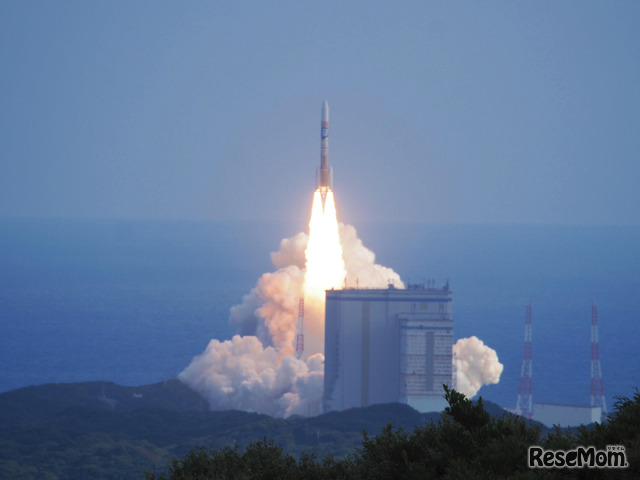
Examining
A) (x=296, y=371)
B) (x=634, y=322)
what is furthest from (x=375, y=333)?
(x=634, y=322)

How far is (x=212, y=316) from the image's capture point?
190m

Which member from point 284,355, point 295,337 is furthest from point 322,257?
point 284,355

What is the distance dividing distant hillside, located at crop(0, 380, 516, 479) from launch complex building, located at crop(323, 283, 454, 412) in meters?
1.39

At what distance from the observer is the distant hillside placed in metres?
62.7

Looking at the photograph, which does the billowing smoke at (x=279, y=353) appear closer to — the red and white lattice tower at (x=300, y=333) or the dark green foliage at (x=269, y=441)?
the red and white lattice tower at (x=300, y=333)

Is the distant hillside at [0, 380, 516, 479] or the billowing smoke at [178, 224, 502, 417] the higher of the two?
the billowing smoke at [178, 224, 502, 417]

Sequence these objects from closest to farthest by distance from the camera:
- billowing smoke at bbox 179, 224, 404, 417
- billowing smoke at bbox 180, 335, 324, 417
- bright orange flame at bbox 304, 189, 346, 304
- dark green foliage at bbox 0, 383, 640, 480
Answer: dark green foliage at bbox 0, 383, 640, 480 → billowing smoke at bbox 180, 335, 324, 417 → billowing smoke at bbox 179, 224, 404, 417 → bright orange flame at bbox 304, 189, 346, 304

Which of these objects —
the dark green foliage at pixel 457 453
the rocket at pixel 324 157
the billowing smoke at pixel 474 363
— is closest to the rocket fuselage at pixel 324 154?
the rocket at pixel 324 157

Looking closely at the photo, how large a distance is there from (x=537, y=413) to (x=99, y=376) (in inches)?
2835

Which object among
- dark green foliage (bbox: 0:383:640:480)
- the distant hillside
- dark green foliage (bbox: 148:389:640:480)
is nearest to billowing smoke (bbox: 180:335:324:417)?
the distant hillside
